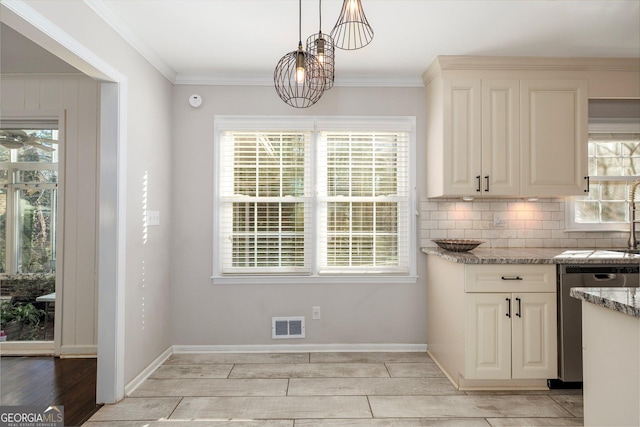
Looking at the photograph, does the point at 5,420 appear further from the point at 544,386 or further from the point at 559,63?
the point at 559,63

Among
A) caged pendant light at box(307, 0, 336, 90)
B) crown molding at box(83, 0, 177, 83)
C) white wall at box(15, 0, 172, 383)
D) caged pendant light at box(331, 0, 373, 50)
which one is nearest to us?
caged pendant light at box(331, 0, 373, 50)

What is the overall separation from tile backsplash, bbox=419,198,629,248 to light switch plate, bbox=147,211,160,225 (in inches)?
100

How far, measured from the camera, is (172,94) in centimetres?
380

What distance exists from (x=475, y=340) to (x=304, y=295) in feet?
4.94

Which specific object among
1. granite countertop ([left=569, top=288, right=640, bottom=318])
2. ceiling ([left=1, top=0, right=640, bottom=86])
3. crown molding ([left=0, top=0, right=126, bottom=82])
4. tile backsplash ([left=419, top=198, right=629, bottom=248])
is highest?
ceiling ([left=1, top=0, right=640, bottom=86])

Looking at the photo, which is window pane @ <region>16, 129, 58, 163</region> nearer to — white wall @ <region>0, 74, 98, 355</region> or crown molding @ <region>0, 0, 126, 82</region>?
white wall @ <region>0, 74, 98, 355</region>

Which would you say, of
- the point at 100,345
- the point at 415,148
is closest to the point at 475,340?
the point at 415,148

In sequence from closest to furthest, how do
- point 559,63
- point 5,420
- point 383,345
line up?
point 5,420 → point 559,63 → point 383,345

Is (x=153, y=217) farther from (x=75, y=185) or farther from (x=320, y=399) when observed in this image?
(x=320, y=399)

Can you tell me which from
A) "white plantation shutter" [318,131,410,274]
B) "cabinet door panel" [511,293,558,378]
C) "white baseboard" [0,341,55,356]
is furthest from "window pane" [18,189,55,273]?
"cabinet door panel" [511,293,558,378]

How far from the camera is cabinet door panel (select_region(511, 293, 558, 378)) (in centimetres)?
293

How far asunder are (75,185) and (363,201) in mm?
2518

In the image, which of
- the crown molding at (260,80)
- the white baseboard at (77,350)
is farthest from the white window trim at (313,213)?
the white baseboard at (77,350)

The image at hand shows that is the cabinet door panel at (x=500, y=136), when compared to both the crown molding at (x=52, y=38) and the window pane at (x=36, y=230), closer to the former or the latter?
the crown molding at (x=52, y=38)
